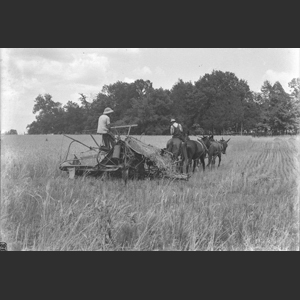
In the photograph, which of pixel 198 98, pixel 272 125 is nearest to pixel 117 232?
pixel 198 98

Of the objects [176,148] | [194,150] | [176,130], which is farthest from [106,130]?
[194,150]

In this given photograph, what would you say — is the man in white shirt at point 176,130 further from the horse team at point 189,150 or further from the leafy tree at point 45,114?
the leafy tree at point 45,114

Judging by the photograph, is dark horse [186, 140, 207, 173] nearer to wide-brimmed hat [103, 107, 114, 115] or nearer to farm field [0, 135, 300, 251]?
wide-brimmed hat [103, 107, 114, 115]

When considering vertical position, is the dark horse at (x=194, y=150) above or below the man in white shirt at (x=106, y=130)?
below

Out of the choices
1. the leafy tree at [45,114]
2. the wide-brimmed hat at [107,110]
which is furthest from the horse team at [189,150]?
the leafy tree at [45,114]

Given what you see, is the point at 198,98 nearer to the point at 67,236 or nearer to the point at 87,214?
the point at 87,214

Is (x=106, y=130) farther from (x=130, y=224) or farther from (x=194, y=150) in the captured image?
(x=194, y=150)

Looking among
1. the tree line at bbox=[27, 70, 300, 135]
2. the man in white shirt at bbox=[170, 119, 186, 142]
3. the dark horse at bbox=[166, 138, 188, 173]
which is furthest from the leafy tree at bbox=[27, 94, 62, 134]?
the dark horse at bbox=[166, 138, 188, 173]
